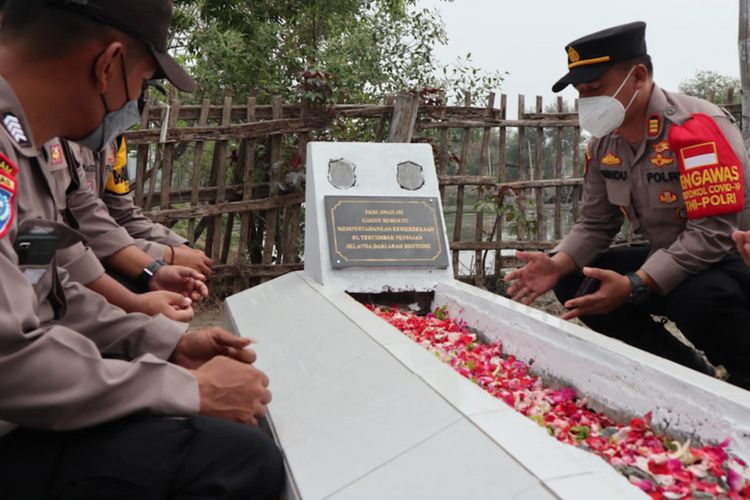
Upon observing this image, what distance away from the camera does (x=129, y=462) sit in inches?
58.9

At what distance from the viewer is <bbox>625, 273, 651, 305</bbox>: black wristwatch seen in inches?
117

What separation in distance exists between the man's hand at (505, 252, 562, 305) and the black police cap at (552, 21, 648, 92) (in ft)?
2.71

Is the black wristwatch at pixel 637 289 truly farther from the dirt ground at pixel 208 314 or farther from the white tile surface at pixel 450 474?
the dirt ground at pixel 208 314

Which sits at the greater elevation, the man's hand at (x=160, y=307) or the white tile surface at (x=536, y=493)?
the man's hand at (x=160, y=307)

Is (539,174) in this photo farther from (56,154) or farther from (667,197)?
(56,154)

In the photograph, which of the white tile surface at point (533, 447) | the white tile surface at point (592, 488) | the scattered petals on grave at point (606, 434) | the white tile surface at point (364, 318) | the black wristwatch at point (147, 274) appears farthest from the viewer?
the black wristwatch at point (147, 274)

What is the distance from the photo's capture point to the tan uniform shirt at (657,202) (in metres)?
2.93

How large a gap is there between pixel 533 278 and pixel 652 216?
0.62 m

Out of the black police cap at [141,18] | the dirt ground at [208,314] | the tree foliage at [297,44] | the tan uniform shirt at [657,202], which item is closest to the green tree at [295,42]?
the tree foliage at [297,44]

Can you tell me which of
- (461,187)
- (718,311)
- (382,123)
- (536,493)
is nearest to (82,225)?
(536,493)

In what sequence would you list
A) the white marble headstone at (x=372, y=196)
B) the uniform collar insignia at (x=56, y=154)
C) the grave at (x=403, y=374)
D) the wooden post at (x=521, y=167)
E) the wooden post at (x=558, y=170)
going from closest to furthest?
the grave at (x=403, y=374) → the uniform collar insignia at (x=56, y=154) → the white marble headstone at (x=372, y=196) → the wooden post at (x=521, y=167) → the wooden post at (x=558, y=170)

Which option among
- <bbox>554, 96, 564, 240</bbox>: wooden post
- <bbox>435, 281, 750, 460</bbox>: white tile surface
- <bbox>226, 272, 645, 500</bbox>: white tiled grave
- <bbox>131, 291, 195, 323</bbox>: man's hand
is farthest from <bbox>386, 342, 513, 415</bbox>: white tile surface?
<bbox>554, 96, 564, 240</bbox>: wooden post

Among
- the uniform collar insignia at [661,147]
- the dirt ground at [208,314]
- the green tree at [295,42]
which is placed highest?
the green tree at [295,42]

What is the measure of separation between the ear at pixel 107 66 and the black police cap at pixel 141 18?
56 millimetres
